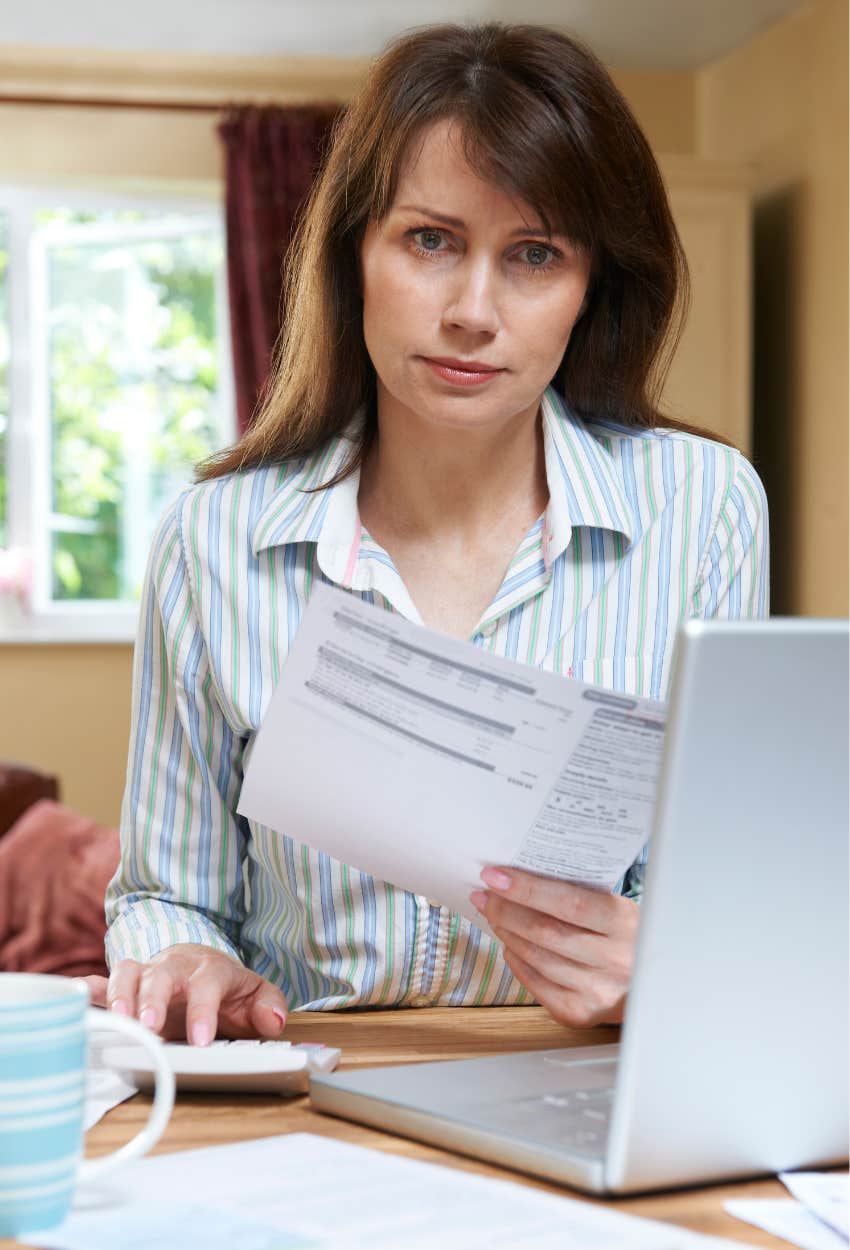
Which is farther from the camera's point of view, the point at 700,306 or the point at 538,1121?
the point at 700,306

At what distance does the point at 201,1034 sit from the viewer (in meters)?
0.97

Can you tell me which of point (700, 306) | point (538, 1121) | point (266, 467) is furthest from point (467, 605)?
point (700, 306)

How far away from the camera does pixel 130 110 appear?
5008 millimetres

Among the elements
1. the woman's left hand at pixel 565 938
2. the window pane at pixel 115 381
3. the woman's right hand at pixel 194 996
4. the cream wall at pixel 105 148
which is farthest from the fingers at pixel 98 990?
the window pane at pixel 115 381

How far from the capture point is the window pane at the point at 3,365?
5.05 metres

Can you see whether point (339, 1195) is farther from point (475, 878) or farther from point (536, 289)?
point (536, 289)

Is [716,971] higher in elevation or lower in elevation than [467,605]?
lower

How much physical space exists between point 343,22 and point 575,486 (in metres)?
3.80

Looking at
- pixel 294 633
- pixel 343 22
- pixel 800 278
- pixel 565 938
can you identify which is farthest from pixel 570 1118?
pixel 343 22

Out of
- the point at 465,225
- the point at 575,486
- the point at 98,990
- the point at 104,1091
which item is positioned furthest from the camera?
the point at 575,486

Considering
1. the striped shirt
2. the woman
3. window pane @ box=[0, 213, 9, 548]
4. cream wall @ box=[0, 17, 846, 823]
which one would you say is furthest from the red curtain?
the striped shirt

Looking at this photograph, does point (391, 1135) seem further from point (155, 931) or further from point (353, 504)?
point (353, 504)

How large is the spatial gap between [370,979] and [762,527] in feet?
1.65

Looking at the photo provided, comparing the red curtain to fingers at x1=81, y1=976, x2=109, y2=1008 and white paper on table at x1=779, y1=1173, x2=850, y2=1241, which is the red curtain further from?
white paper on table at x1=779, y1=1173, x2=850, y2=1241
